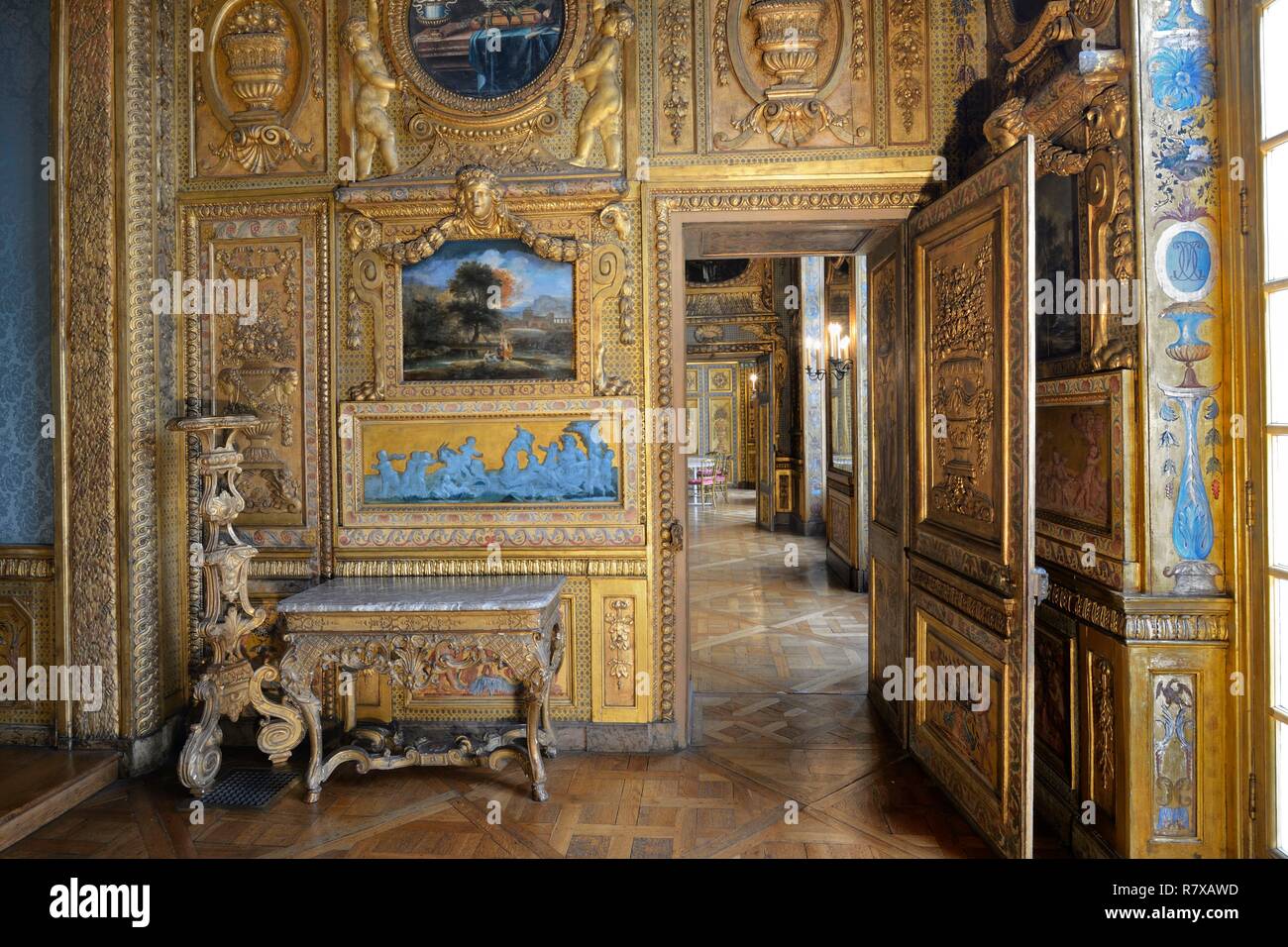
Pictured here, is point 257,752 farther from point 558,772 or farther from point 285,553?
point 558,772

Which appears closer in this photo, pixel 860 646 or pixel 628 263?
pixel 628 263

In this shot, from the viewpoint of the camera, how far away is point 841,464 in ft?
32.3

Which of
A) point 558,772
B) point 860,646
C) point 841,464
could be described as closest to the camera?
point 558,772

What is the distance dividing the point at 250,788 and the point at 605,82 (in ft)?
14.1

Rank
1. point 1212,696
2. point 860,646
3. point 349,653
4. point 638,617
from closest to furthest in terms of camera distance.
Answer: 1. point 1212,696
2. point 349,653
3. point 638,617
4. point 860,646

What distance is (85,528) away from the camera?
3908 mm

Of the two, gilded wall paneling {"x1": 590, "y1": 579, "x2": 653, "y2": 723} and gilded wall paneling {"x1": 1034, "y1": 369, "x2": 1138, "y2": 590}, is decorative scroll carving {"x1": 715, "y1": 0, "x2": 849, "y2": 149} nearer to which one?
gilded wall paneling {"x1": 1034, "y1": 369, "x2": 1138, "y2": 590}

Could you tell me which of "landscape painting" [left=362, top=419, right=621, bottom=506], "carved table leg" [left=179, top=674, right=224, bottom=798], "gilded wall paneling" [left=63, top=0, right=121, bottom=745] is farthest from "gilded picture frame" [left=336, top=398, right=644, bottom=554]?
"gilded wall paneling" [left=63, top=0, right=121, bottom=745]

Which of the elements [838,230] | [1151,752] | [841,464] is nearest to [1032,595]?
[1151,752]

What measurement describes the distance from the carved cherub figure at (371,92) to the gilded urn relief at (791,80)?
189 centimetres

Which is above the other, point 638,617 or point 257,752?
point 638,617

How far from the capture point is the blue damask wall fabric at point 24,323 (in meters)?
4.01

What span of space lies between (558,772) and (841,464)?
7.03 metres

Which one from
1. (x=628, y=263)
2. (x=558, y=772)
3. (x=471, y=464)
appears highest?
(x=628, y=263)
